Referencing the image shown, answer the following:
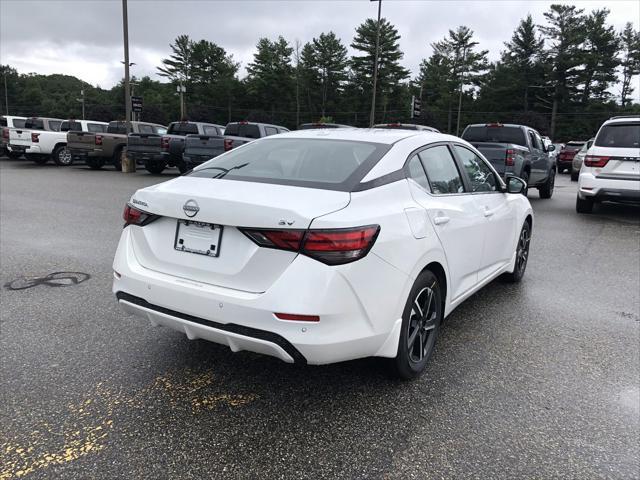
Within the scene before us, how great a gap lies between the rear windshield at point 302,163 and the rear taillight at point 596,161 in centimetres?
830

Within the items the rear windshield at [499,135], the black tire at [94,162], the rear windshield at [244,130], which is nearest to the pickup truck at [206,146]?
the rear windshield at [244,130]

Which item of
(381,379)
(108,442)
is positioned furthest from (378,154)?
(108,442)

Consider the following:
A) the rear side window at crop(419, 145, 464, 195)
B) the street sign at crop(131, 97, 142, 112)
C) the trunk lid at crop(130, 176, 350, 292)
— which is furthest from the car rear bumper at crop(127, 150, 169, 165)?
the trunk lid at crop(130, 176, 350, 292)

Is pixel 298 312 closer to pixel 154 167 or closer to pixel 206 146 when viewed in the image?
pixel 206 146

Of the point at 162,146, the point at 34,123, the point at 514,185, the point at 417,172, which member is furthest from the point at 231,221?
the point at 34,123

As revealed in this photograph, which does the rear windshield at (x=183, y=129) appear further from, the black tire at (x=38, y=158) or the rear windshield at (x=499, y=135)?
the rear windshield at (x=499, y=135)

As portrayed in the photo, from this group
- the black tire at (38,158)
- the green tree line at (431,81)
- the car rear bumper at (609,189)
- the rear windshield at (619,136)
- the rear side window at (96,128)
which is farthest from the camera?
the green tree line at (431,81)

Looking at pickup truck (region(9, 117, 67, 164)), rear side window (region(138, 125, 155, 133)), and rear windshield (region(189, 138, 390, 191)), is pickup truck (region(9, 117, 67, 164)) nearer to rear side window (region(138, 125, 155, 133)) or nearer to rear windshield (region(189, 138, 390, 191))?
rear side window (region(138, 125, 155, 133))

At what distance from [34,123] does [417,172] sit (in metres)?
21.9

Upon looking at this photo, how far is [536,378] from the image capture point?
137 inches

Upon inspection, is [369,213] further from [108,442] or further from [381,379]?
[108,442]

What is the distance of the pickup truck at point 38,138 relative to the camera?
20375 millimetres

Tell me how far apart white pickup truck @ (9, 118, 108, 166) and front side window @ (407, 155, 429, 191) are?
65.9 feet

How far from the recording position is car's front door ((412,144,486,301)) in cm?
345
